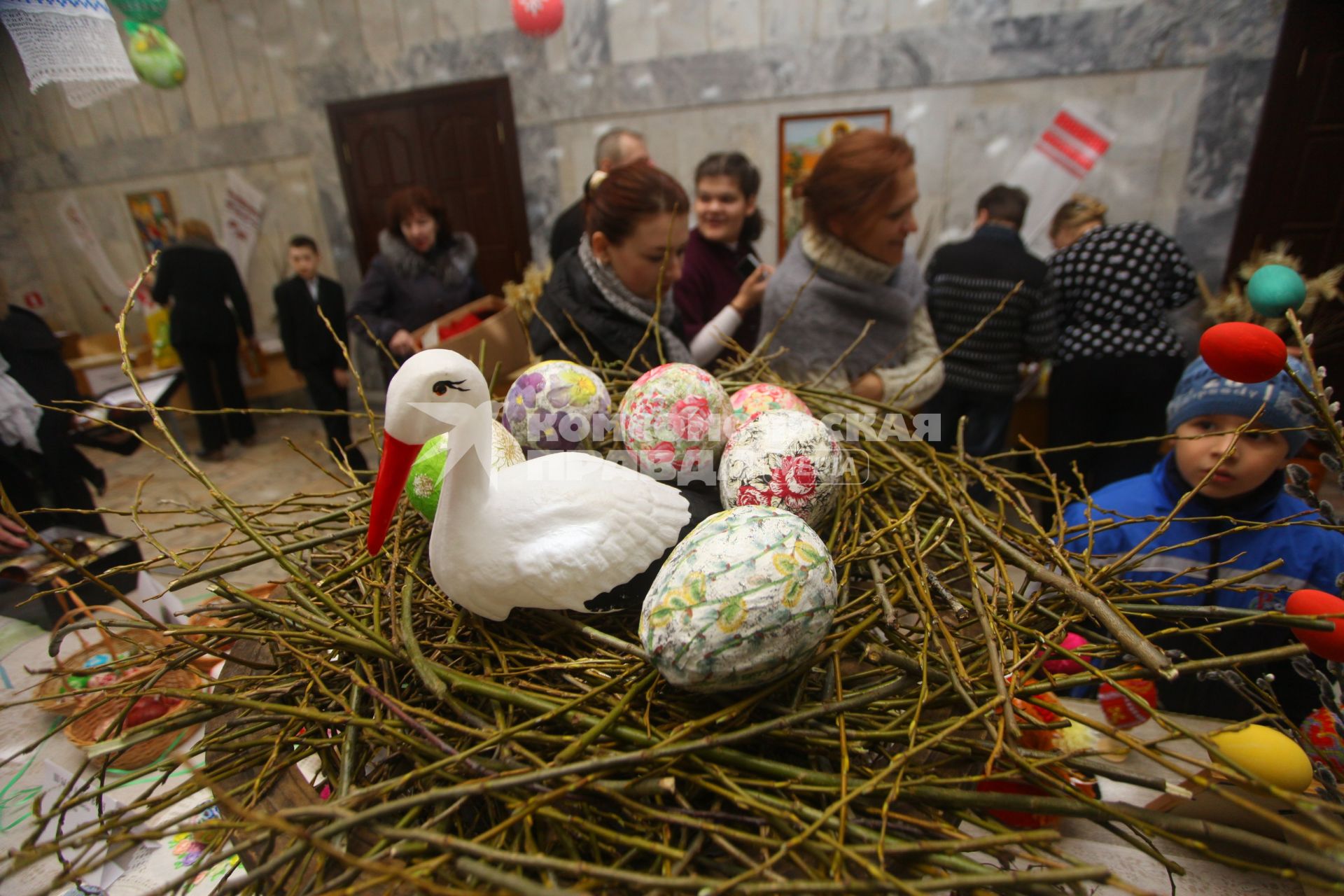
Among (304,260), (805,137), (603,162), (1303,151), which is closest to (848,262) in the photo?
(603,162)

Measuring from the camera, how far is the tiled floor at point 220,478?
237 cm

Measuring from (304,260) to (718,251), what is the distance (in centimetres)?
279

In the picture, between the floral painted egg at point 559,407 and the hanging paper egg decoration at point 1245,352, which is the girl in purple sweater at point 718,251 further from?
the hanging paper egg decoration at point 1245,352

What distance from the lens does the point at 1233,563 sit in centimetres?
110

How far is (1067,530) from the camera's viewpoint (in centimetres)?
→ 89

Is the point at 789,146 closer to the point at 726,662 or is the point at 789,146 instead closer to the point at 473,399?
the point at 473,399

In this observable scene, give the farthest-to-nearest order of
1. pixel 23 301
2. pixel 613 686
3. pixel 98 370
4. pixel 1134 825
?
pixel 98 370, pixel 23 301, pixel 613 686, pixel 1134 825

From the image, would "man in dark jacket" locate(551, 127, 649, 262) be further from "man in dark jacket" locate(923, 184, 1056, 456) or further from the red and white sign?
the red and white sign

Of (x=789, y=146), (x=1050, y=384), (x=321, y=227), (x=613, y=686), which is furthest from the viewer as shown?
(x=321, y=227)

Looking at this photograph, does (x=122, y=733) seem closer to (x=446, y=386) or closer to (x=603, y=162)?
(x=446, y=386)

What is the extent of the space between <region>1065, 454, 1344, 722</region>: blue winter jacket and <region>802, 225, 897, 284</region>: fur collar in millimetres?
711

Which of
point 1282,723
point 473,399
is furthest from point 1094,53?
point 473,399

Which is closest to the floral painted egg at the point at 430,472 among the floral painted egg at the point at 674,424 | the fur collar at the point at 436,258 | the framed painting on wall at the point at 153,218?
the floral painted egg at the point at 674,424

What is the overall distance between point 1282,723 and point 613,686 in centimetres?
82
